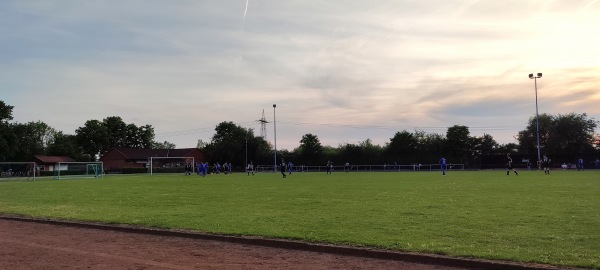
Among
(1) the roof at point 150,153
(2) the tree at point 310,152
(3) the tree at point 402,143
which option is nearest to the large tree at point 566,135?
(3) the tree at point 402,143

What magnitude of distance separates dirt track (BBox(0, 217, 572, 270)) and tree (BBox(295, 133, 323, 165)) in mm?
78254

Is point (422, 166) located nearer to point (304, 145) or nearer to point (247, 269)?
point (304, 145)

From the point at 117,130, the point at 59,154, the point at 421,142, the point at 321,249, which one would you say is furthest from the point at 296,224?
the point at 117,130

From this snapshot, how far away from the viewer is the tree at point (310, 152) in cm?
9050

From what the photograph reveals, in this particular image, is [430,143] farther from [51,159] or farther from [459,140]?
[51,159]

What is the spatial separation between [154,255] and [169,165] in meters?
89.2

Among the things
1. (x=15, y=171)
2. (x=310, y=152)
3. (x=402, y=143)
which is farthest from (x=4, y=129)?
(x=402, y=143)

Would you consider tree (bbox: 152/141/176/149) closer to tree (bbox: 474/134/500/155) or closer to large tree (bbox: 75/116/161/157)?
large tree (bbox: 75/116/161/157)

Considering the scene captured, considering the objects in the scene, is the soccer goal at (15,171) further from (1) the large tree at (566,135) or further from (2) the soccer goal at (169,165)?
(1) the large tree at (566,135)

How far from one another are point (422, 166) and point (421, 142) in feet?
65.3

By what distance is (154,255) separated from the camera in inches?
363

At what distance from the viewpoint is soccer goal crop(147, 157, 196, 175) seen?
85.4 m

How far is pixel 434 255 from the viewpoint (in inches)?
322

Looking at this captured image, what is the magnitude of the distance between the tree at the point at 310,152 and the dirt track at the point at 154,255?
7825 centimetres
